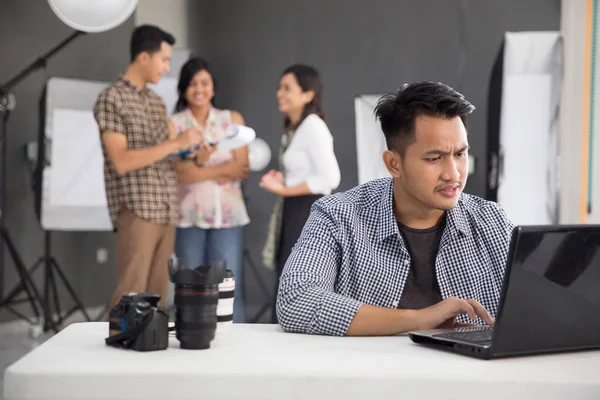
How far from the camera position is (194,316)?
1.30 m

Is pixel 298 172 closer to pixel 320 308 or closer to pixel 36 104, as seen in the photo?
pixel 320 308

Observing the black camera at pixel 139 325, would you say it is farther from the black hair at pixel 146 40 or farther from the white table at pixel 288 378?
the black hair at pixel 146 40

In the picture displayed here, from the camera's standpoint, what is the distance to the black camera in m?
1.27

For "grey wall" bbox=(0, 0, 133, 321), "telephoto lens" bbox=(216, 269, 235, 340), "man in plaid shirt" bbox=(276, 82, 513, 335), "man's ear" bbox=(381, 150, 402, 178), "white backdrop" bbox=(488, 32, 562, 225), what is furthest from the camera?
"grey wall" bbox=(0, 0, 133, 321)

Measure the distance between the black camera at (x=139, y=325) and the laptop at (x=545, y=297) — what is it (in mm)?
453

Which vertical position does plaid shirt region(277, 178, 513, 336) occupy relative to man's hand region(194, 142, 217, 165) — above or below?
below

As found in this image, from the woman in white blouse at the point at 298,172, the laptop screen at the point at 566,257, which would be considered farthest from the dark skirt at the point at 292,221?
the laptop screen at the point at 566,257

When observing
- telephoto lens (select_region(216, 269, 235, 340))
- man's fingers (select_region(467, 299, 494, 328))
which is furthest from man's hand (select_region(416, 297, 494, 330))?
telephoto lens (select_region(216, 269, 235, 340))

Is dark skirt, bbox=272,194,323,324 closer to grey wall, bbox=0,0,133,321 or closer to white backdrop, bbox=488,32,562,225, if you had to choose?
white backdrop, bbox=488,32,562,225

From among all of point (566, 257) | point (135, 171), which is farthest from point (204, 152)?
point (566, 257)

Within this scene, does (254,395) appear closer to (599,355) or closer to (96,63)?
(599,355)

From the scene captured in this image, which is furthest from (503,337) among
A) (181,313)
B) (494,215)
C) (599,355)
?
(494,215)

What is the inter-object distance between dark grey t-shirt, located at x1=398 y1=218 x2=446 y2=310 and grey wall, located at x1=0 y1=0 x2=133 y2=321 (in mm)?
3544

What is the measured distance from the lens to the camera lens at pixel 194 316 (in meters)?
1.29
